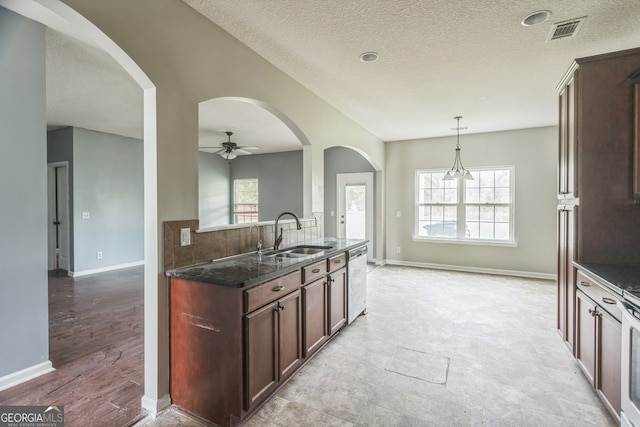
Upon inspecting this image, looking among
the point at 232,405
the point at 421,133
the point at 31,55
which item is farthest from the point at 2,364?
the point at 421,133

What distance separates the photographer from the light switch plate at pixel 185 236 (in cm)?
210

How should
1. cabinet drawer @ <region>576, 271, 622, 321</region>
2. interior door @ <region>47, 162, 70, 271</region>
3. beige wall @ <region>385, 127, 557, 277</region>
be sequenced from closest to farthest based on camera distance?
cabinet drawer @ <region>576, 271, 622, 321</region>, beige wall @ <region>385, 127, 557, 277</region>, interior door @ <region>47, 162, 70, 271</region>

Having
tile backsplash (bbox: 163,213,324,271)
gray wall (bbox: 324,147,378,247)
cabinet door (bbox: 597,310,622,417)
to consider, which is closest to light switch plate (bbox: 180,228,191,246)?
tile backsplash (bbox: 163,213,324,271)

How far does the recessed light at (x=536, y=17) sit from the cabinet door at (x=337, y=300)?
2.55 m

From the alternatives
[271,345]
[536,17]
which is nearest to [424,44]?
[536,17]

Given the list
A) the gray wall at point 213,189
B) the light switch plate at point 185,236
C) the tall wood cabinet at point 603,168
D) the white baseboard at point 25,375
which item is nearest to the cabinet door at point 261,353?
the light switch plate at point 185,236

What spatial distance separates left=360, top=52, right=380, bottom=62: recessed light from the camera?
9.42 ft

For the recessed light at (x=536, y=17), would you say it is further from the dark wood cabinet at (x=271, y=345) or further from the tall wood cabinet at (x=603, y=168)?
the dark wood cabinet at (x=271, y=345)

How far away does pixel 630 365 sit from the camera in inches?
63.2

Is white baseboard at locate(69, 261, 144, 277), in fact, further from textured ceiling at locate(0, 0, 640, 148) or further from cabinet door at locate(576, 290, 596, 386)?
cabinet door at locate(576, 290, 596, 386)

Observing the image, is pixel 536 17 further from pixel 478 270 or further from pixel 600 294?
pixel 478 270

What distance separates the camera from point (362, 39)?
8.54ft

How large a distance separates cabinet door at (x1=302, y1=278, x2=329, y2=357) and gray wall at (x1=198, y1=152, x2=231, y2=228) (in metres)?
5.89

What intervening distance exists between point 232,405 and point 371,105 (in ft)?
12.6
